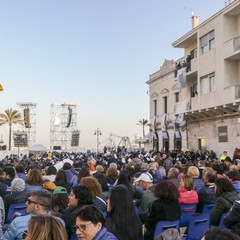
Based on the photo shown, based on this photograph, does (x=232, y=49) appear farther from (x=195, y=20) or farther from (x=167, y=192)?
(x=167, y=192)

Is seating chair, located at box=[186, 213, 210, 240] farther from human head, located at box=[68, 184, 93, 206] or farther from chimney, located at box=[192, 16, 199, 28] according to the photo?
chimney, located at box=[192, 16, 199, 28]

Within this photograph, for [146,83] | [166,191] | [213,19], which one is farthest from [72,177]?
[146,83]

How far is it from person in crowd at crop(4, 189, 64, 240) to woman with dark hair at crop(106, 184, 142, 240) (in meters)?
0.81

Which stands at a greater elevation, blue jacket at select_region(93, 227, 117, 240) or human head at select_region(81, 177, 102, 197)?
human head at select_region(81, 177, 102, 197)

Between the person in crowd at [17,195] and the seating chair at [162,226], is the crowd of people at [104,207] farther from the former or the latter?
the seating chair at [162,226]

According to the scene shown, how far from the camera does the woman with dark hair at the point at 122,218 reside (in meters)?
4.46

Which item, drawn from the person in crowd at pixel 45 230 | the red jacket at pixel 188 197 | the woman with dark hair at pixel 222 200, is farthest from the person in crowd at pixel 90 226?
the red jacket at pixel 188 197

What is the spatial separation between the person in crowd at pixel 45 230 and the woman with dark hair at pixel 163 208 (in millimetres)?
3009

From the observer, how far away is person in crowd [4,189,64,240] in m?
4.00

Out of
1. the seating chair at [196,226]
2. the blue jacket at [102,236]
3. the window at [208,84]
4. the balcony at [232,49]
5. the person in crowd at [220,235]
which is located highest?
the balcony at [232,49]

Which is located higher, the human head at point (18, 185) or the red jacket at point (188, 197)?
the human head at point (18, 185)

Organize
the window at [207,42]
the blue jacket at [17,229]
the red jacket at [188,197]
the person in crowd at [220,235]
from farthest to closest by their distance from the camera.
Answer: the window at [207,42], the red jacket at [188,197], the blue jacket at [17,229], the person in crowd at [220,235]

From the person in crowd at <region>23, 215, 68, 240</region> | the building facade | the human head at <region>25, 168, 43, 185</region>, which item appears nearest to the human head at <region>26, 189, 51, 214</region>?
the person in crowd at <region>23, 215, 68, 240</region>

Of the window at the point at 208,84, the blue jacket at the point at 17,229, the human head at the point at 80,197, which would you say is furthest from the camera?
the window at the point at 208,84
